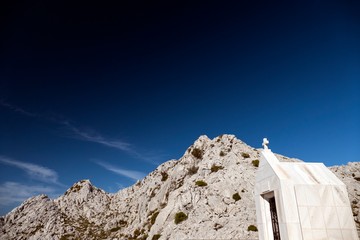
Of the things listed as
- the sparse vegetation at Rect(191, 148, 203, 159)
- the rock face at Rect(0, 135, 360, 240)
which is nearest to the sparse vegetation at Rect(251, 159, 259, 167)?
the rock face at Rect(0, 135, 360, 240)

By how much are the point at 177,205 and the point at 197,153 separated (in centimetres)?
1916

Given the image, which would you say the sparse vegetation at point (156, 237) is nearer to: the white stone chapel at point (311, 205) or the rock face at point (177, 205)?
the rock face at point (177, 205)

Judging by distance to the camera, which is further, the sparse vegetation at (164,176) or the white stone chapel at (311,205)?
the sparse vegetation at (164,176)

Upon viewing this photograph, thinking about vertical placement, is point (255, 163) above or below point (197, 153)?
below

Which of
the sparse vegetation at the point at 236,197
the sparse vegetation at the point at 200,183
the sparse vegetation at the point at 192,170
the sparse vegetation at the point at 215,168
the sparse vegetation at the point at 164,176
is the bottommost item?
the sparse vegetation at the point at 236,197

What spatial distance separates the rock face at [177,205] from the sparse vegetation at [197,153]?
1.10ft

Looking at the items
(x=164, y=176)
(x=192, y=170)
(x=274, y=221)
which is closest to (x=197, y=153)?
(x=192, y=170)

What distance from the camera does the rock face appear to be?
3616cm

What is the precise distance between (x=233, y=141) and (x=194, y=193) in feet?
63.8

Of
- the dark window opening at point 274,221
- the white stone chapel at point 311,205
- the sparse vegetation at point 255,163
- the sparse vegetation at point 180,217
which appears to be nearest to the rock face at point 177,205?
the sparse vegetation at point 180,217

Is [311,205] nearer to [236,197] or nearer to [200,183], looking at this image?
[236,197]

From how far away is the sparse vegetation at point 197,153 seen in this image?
2328 inches

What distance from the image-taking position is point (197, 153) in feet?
196

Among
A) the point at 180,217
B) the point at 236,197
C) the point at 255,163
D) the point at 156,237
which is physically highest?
the point at 255,163
